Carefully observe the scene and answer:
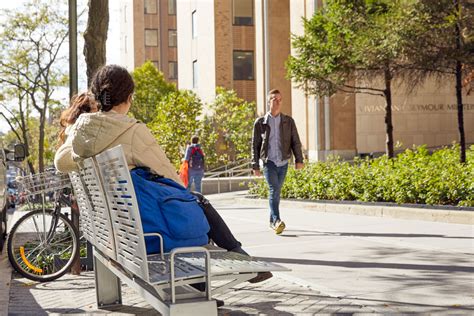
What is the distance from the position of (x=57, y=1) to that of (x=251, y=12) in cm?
1437

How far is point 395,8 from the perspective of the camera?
59.7 feet

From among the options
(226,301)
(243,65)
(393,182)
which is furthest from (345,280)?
(243,65)

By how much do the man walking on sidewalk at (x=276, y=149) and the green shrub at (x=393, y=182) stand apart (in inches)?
115

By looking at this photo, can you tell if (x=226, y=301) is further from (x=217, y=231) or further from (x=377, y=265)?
(x=377, y=265)

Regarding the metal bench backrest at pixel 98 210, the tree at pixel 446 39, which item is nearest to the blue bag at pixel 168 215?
the metal bench backrest at pixel 98 210

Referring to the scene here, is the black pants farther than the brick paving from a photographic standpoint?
No

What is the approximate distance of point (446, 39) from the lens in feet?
56.7

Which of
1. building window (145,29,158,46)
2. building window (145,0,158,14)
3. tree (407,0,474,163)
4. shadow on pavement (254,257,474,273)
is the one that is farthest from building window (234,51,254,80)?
shadow on pavement (254,257,474,273)

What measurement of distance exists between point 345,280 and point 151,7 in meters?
68.1

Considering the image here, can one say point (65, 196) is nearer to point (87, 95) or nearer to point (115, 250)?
point (87, 95)

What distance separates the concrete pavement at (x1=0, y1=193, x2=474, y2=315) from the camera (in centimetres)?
532

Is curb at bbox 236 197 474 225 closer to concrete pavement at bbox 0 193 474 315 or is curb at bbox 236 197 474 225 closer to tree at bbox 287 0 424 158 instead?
concrete pavement at bbox 0 193 474 315

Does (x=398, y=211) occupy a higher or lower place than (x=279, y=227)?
higher

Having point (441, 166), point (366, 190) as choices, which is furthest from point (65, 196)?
point (441, 166)
